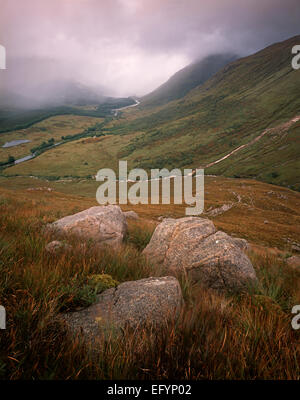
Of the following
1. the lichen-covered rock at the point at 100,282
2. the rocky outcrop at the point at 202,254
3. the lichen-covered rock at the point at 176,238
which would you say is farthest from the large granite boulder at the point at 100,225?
the lichen-covered rock at the point at 100,282

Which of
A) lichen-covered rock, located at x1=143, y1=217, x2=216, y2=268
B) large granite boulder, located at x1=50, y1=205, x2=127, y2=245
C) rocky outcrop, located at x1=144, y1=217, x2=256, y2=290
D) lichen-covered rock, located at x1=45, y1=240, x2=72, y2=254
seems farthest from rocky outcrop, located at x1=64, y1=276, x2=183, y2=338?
large granite boulder, located at x1=50, y1=205, x2=127, y2=245

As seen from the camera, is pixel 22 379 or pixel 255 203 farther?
pixel 255 203

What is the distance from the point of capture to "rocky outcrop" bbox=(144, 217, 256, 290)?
18.1 ft

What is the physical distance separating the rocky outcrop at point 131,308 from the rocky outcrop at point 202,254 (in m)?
2.08

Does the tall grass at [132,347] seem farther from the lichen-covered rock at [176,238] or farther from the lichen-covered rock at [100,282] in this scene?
the lichen-covered rock at [176,238]

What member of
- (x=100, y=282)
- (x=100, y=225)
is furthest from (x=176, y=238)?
(x=100, y=282)

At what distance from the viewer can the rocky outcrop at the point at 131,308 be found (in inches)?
91.9

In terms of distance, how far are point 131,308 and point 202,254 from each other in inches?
164

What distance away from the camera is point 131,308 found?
2.75m

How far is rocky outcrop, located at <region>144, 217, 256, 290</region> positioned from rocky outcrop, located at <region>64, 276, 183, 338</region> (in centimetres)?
208

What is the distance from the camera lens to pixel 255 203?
83.2 metres

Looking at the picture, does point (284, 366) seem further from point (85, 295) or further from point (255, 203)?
point (255, 203)

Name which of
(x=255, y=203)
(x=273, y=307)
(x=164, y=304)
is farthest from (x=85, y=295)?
(x=255, y=203)

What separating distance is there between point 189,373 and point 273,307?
199cm
